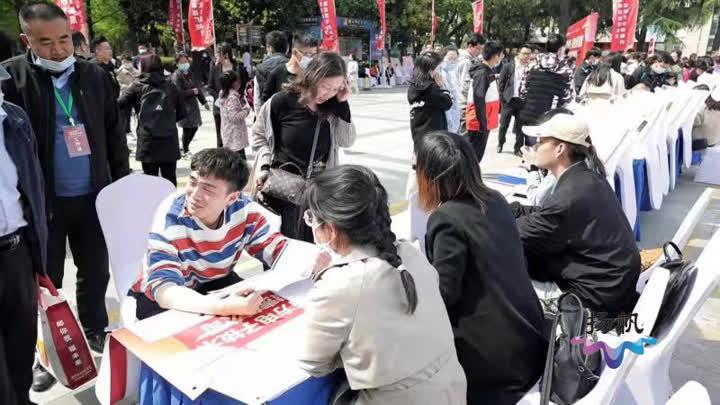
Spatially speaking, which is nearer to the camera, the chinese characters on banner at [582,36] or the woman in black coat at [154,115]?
the woman in black coat at [154,115]

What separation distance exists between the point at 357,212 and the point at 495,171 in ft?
17.7

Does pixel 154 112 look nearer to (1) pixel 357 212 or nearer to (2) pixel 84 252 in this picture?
(2) pixel 84 252

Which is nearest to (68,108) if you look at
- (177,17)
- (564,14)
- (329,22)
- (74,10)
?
(74,10)

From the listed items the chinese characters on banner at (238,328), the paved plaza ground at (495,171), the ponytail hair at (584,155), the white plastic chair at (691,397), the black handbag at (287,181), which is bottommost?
the paved plaza ground at (495,171)

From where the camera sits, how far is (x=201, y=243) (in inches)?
81.2

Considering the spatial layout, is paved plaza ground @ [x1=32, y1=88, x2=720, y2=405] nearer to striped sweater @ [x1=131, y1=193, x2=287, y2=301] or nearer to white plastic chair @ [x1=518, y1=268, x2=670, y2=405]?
striped sweater @ [x1=131, y1=193, x2=287, y2=301]

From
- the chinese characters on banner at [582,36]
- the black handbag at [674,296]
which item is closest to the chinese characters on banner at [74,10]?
the black handbag at [674,296]

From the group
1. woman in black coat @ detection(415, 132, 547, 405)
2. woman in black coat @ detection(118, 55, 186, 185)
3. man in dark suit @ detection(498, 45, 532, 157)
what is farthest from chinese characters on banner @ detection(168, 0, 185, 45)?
woman in black coat @ detection(415, 132, 547, 405)

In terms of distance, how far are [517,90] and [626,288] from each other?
5.69 metres

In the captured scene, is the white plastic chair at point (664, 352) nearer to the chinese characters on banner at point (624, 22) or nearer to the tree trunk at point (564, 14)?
the chinese characters on banner at point (624, 22)

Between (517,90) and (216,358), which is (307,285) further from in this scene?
(517,90)

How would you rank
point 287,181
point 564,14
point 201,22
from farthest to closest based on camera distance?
point 564,14 < point 201,22 < point 287,181

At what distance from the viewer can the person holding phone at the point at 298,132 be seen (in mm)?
2891

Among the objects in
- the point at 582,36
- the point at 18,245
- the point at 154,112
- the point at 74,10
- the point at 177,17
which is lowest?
the point at 18,245
